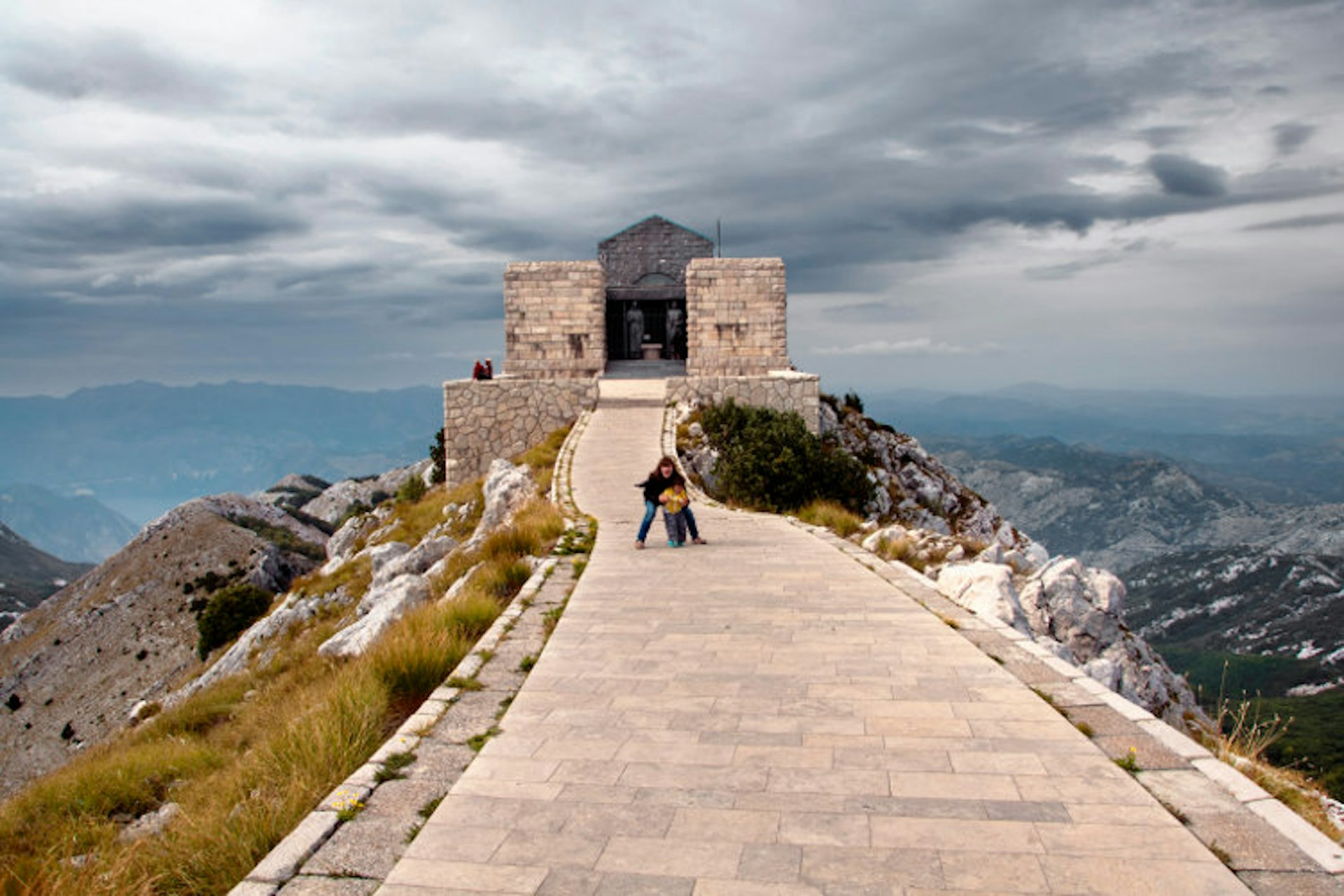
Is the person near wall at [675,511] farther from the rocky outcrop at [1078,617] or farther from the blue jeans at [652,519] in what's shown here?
the rocky outcrop at [1078,617]

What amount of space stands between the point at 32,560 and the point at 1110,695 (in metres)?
241

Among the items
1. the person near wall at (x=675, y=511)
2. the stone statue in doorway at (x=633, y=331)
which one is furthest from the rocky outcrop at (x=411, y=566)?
the stone statue in doorway at (x=633, y=331)

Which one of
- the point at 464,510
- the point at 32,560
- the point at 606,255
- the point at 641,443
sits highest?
the point at 606,255

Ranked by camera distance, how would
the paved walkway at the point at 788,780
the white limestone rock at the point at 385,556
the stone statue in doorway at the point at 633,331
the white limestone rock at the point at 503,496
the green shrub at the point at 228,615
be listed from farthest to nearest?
the green shrub at the point at 228,615 < the stone statue in doorway at the point at 633,331 < the white limestone rock at the point at 385,556 < the white limestone rock at the point at 503,496 < the paved walkway at the point at 788,780

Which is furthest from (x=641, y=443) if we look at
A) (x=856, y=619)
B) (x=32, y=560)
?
(x=32, y=560)

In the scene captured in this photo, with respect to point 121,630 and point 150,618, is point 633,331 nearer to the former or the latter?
point 150,618

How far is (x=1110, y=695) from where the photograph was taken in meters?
5.84

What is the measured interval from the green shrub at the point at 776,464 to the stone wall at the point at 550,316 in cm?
618

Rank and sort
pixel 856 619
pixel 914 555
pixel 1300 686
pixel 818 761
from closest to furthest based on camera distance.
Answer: pixel 818 761, pixel 856 619, pixel 914 555, pixel 1300 686

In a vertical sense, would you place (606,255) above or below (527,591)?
above

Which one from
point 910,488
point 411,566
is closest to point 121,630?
point 411,566

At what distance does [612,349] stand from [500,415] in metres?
9.60

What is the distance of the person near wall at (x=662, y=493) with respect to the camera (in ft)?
38.6

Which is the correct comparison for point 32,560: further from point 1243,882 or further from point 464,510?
point 1243,882
